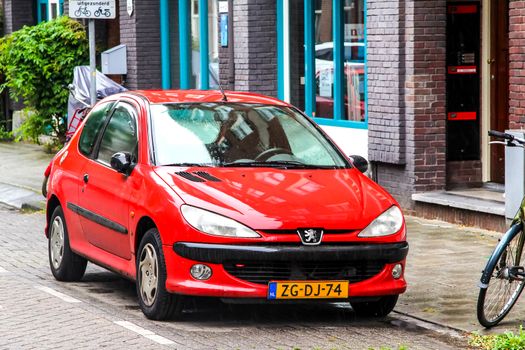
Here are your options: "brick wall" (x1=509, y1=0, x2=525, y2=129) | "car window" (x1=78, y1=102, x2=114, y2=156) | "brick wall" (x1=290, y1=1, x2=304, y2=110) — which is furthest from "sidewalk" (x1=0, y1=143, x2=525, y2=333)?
"brick wall" (x1=290, y1=1, x2=304, y2=110)

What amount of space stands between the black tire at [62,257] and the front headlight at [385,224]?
9.78ft

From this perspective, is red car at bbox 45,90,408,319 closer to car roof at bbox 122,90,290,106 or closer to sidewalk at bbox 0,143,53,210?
car roof at bbox 122,90,290,106

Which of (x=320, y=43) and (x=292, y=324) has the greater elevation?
(x=320, y=43)

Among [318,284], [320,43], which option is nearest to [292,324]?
[318,284]

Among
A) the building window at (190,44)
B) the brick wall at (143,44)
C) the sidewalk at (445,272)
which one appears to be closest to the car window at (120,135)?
the sidewalk at (445,272)

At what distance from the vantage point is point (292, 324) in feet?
30.3

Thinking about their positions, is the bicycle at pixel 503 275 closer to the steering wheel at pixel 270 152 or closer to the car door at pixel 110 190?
the steering wheel at pixel 270 152

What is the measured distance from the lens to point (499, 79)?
1516cm

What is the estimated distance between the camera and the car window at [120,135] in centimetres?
1013

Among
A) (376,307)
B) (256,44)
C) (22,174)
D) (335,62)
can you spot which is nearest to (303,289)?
(376,307)

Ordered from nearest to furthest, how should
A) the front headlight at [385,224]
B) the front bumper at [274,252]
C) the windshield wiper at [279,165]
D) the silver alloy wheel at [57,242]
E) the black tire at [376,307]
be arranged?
the front bumper at [274,252] → the front headlight at [385,224] → the black tire at [376,307] → the windshield wiper at [279,165] → the silver alloy wheel at [57,242]

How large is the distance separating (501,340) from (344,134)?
9.01 meters

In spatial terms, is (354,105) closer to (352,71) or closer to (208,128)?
(352,71)

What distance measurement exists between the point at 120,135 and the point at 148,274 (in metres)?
1.52
